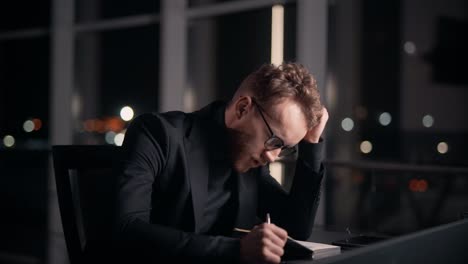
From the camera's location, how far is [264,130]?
1.46m

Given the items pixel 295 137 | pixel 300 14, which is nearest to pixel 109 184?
pixel 295 137

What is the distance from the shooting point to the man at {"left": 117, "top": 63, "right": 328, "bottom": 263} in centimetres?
127

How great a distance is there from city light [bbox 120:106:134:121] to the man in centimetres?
305

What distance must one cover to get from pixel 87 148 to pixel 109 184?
125 mm

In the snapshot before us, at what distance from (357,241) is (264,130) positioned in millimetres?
397

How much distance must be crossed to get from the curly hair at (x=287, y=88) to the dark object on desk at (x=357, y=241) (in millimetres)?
339

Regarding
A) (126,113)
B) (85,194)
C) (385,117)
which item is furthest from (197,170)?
(385,117)

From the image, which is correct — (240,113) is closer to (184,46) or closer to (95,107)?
(184,46)

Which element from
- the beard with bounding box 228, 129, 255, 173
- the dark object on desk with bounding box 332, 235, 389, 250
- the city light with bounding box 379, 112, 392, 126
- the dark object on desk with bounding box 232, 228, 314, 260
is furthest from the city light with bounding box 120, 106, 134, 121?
the city light with bounding box 379, 112, 392, 126

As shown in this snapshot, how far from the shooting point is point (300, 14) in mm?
3381

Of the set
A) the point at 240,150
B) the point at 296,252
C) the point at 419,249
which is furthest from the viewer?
the point at 240,150

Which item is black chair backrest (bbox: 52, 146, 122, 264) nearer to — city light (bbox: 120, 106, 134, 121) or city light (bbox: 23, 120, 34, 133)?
city light (bbox: 120, 106, 134, 121)

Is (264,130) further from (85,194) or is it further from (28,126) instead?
(28,126)

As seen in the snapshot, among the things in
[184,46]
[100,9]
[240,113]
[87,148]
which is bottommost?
[87,148]
